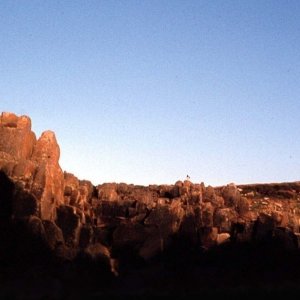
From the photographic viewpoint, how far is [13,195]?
38719 mm

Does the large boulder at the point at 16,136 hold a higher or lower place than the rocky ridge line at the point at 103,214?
higher

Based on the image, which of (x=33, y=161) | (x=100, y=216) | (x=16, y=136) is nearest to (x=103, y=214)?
(x=100, y=216)

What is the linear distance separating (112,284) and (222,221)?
10.9m

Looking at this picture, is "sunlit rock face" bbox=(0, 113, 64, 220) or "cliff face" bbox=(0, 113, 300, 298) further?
"sunlit rock face" bbox=(0, 113, 64, 220)

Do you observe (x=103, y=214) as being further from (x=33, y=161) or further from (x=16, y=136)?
(x=16, y=136)

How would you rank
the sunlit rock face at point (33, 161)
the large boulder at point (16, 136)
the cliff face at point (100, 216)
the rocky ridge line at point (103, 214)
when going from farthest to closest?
the large boulder at point (16, 136), the sunlit rock face at point (33, 161), the rocky ridge line at point (103, 214), the cliff face at point (100, 216)

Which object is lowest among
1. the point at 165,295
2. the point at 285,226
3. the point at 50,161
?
the point at 165,295

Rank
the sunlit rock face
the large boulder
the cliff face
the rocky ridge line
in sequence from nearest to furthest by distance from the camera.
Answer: the cliff face, the rocky ridge line, the sunlit rock face, the large boulder

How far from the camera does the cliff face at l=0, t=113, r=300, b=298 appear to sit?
38250 mm

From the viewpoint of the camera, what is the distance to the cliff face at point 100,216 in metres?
38.2

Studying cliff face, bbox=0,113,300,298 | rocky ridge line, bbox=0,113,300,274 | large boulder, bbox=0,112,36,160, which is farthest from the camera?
large boulder, bbox=0,112,36,160

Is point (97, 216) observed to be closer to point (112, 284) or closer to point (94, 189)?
point (94, 189)

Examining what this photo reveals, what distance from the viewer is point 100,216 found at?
43719 millimetres

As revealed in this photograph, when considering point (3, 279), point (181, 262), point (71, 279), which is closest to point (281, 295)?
point (181, 262)
